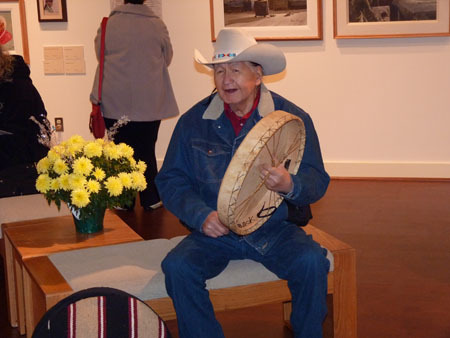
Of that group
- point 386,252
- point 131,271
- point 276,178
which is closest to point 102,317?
point 131,271

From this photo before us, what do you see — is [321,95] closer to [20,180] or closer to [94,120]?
[94,120]

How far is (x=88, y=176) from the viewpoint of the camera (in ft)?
11.2

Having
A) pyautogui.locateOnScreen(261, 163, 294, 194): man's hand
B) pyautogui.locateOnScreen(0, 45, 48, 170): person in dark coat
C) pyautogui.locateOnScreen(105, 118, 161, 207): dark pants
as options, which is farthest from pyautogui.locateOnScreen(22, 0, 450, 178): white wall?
pyautogui.locateOnScreen(261, 163, 294, 194): man's hand

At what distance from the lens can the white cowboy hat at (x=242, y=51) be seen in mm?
3158

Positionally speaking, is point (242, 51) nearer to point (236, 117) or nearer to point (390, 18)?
point (236, 117)

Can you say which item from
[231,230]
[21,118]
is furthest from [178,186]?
[21,118]

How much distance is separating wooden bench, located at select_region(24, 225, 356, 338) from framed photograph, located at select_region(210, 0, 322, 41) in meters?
3.80

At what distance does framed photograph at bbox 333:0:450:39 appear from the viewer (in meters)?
6.55

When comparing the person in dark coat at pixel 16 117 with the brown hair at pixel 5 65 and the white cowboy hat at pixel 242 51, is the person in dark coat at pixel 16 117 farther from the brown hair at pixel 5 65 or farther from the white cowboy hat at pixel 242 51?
the white cowboy hat at pixel 242 51

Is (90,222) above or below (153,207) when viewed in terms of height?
above

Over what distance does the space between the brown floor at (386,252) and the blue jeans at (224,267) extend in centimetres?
71

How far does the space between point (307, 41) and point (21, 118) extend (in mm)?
3066

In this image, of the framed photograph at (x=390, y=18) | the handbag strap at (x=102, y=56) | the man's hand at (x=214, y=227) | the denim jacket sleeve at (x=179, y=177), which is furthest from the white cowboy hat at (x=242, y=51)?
the framed photograph at (x=390, y=18)

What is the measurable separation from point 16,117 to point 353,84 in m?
3.24
